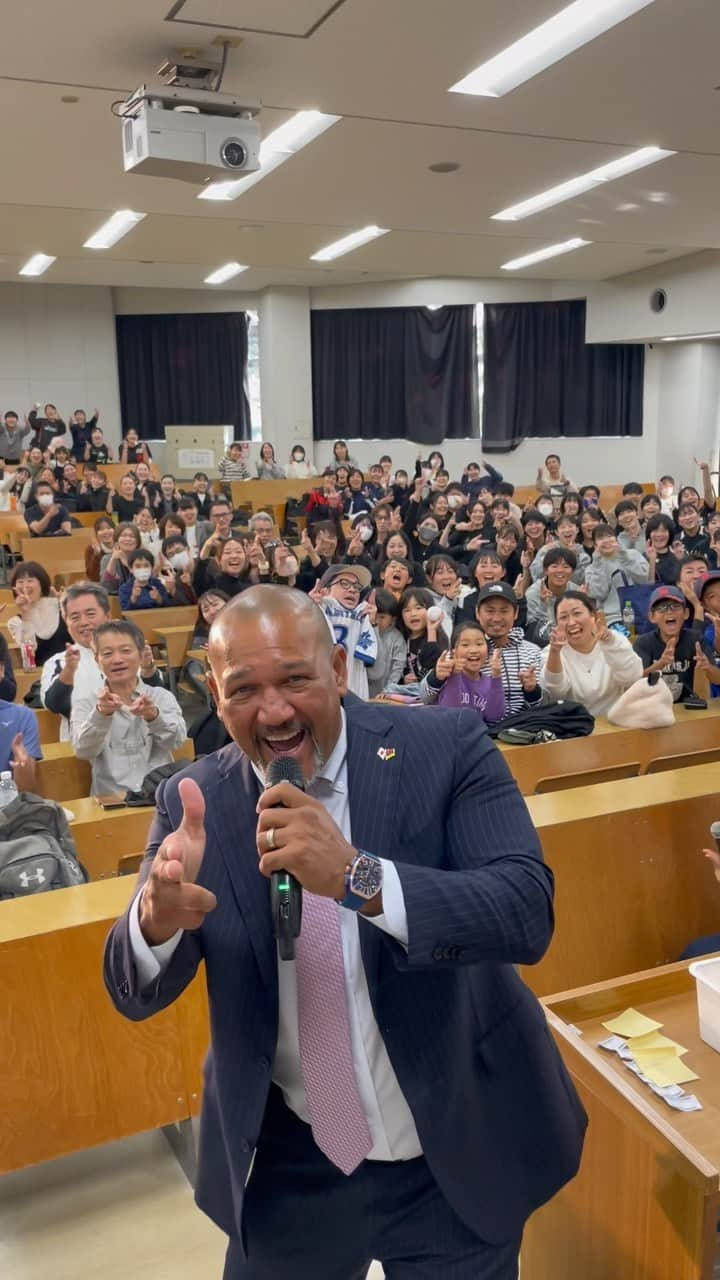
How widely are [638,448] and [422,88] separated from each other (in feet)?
33.6

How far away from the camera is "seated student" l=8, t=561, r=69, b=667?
216 inches

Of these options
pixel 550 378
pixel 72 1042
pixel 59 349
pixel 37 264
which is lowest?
pixel 72 1042

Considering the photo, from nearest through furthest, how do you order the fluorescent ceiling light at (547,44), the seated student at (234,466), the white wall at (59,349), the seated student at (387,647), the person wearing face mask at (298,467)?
the fluorescent ceiling light at (547,44) < the seated student at (387,647) < the seated student at (234,466) < the person wearing face mask at (298,467) < the white wall at (59,349)

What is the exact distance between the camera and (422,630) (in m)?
5.44

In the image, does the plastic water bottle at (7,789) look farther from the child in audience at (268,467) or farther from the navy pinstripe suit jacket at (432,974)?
the child in audience at (268,467)

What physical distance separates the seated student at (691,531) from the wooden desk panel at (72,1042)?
714 centimetres

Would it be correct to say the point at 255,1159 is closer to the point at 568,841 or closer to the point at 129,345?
the point at 568,841

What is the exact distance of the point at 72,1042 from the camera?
2117 millimetres

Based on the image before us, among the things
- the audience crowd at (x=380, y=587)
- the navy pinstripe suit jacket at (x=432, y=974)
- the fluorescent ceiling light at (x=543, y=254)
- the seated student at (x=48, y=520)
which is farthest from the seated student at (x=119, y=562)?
the fluorescent ceiling light at (x=543, y=254)

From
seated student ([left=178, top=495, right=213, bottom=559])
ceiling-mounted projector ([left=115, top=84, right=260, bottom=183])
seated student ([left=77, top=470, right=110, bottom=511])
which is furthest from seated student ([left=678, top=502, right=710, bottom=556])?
seated student ([left=77, top=470, right=110, bottom=511])

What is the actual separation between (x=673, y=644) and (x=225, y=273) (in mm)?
9996

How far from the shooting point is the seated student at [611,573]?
748cm

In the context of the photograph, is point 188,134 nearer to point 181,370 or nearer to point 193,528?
point 193,528

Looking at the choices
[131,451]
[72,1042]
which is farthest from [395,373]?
[72,1042]
